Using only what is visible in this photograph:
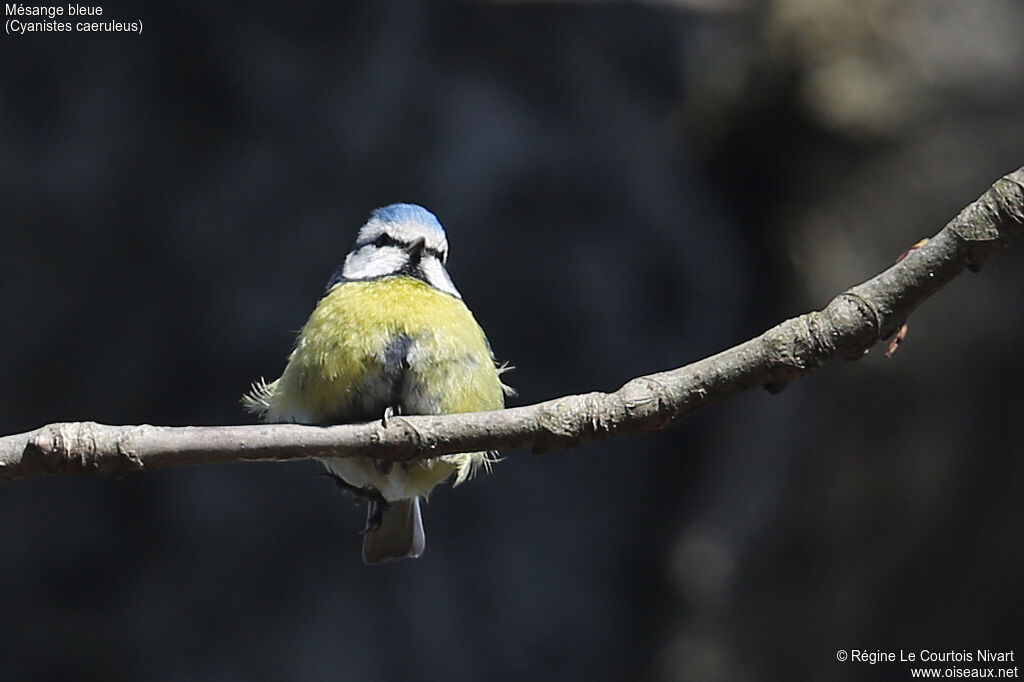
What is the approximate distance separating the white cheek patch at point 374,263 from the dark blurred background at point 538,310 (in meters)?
2.20

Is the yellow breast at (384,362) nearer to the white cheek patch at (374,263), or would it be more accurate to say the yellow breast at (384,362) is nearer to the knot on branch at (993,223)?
the white cheek patch at (374,263)

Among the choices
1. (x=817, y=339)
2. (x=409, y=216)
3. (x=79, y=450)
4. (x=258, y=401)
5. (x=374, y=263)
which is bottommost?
(x=79, y=450)

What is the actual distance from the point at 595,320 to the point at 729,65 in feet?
4.11

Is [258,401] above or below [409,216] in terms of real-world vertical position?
below

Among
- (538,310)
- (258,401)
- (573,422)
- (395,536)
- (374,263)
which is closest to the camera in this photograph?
(573,422)

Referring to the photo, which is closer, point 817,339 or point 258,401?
point 817,339

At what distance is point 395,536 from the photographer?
263 cm

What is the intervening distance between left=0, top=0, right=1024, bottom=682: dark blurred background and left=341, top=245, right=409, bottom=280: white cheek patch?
2196mm

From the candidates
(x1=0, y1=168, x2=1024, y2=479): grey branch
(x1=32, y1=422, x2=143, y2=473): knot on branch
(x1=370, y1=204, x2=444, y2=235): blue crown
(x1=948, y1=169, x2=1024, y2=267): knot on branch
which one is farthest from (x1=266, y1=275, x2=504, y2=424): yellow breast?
(x1=948, y1=169, x2=1024, y2=267): knot on branch

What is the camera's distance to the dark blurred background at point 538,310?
14.1ft

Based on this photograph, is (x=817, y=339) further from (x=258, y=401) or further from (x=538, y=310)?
(x=538, y=310)

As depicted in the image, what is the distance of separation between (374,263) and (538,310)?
244cm

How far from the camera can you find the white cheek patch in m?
2.32

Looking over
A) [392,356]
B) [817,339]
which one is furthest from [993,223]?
[392,356]
